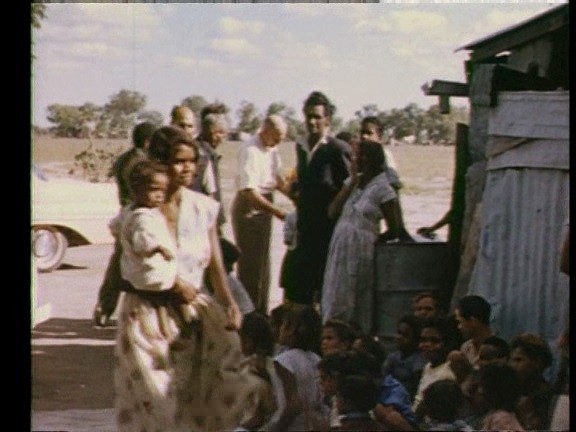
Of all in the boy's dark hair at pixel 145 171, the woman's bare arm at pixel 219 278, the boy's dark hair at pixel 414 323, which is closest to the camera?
the boy's dark hair at pixel 145 171

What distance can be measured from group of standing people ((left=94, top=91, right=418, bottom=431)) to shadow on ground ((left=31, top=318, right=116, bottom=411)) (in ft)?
0.34

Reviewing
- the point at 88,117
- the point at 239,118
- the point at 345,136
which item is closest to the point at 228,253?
the point at 239,118

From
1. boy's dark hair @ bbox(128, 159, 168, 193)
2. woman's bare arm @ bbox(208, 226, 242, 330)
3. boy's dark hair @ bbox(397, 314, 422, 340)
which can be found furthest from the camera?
boy's dark hair @ bbox(397, 314, 422, 340)

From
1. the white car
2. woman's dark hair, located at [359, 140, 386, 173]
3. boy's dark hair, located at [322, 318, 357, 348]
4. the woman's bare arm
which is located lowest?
boy's dark hair, located at [322, 318, 357, 348]

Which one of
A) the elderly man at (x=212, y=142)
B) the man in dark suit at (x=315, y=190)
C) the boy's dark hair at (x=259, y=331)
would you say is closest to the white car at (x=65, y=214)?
the elderly man at (x=212, y=142)

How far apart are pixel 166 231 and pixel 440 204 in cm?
A: 117

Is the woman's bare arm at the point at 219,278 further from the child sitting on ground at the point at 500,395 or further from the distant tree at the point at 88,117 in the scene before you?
the child sitting on ground at the point at 500,395

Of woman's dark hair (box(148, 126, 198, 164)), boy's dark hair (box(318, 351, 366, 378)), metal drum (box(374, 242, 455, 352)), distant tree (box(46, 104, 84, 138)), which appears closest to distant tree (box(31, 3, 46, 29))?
distant tree (box(46, 104, 84, 138))

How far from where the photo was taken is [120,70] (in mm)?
7391

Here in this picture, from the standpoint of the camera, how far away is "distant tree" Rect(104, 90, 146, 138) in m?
7.37

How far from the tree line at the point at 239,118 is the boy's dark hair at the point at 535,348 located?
0.92 metres

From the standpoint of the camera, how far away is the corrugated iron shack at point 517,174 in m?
Answer: 7.48

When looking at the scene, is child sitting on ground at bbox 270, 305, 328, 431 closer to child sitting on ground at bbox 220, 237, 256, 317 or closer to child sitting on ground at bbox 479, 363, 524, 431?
child sitting on ground at bbox 220, 237, 256, 317

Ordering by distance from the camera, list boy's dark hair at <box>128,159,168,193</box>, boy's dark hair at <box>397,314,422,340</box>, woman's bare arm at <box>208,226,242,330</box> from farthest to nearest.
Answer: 1. boy's dark hair at <box>397,314,422,340</box>
2. woman's bare arm at <box>208,226,242,330</box>
3. boy's dark hair at <box>128,159,168,193</box>
